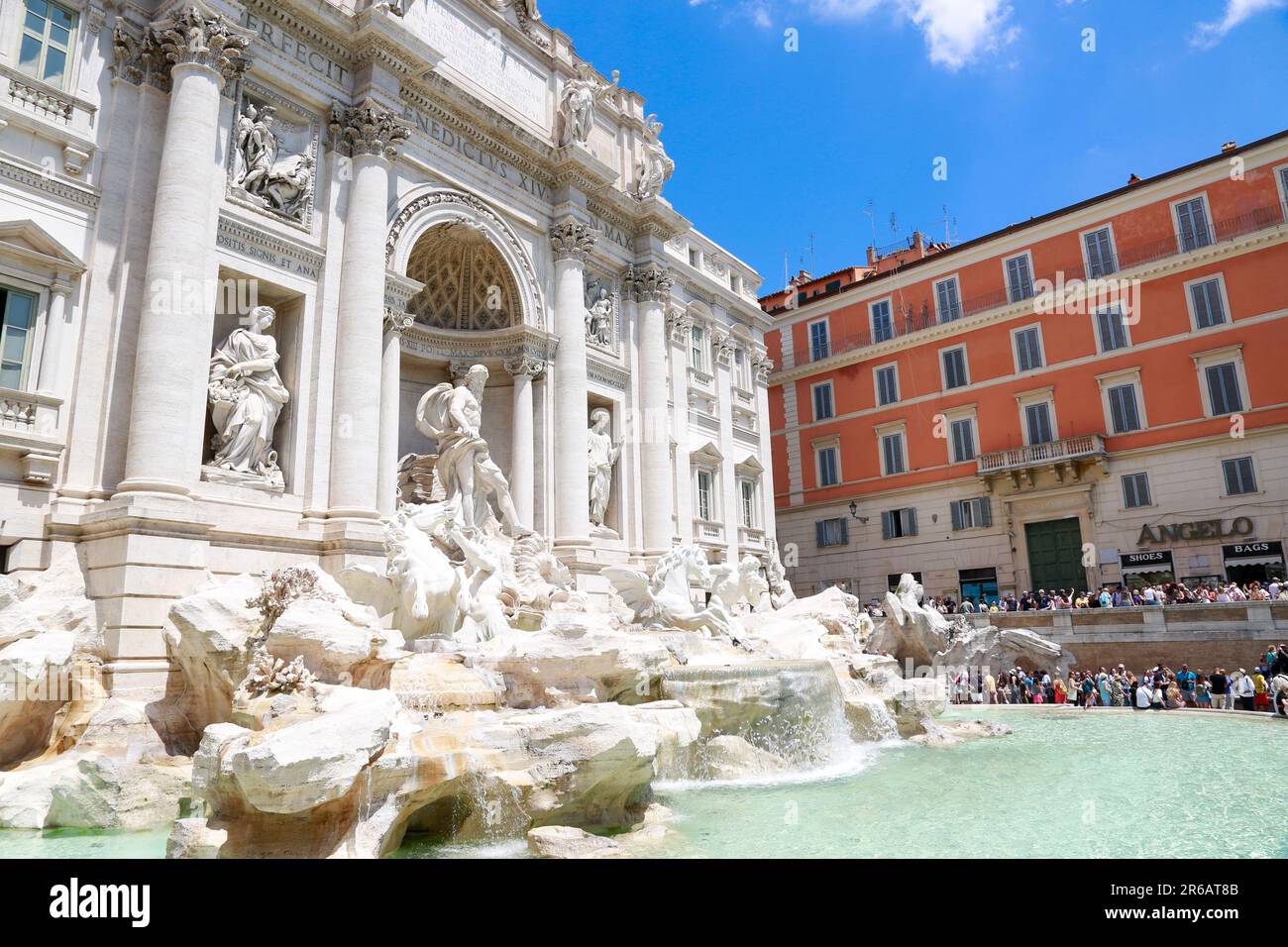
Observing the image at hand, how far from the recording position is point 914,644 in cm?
2005

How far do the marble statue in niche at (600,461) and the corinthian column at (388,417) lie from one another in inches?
206

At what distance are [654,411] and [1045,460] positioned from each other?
13.3 metres

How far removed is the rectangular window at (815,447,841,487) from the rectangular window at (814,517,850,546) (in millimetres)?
1420

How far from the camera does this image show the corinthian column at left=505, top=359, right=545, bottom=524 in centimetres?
1730

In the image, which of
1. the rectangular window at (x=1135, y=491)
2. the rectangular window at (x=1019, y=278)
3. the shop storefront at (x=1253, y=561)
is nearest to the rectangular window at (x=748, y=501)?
the rectangular window at (x=1135, y=491)

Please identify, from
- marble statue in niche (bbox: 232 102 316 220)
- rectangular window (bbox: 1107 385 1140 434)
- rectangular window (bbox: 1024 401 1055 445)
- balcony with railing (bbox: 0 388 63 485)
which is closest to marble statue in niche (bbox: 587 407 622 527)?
marble statue in niche (bbox: 232 102 316 220)

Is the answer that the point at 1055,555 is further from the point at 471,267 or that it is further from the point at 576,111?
the point at 471,267

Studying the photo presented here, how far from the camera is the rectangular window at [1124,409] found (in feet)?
79.4

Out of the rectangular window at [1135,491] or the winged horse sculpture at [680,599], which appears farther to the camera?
the rectangular window at [1135,491]

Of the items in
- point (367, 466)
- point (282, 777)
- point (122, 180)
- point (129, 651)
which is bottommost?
point (282, 777)

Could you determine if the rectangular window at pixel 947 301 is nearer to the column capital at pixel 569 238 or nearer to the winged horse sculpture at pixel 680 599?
the column capital at pixel 569 238

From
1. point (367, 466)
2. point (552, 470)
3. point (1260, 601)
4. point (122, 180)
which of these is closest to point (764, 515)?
point (552, 470)

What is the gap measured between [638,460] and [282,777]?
48.9 feet
